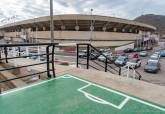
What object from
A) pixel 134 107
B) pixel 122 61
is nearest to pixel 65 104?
pixel 134 107

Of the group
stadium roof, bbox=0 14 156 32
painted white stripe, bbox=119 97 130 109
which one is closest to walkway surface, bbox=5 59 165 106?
painted white stripe, bbox=119 97 130 109

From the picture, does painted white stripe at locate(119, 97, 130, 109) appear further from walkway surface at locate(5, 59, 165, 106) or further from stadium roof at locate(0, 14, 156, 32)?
stadium roof at locate(0, 14, 156, 32)

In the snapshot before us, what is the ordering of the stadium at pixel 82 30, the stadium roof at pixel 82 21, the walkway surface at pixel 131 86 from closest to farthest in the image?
1. the walkway surface at pixel 131 86
2. the stadium roof at pixel 82 21
3. the stadium at pixel 82 30

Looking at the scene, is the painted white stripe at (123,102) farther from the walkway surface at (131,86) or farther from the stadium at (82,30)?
the stadium at (82,30)

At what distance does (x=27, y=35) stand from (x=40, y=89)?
5048cm

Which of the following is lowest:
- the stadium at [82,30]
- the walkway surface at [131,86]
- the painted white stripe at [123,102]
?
the painted white stripe at [123,102]

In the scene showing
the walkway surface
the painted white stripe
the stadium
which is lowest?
the painted white stripe

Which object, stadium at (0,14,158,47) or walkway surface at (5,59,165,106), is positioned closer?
walkway surface at (5,59,165,106)

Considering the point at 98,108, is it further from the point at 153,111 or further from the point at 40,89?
the point at 40,89

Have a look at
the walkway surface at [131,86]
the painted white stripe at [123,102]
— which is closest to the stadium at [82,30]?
the walkway surface at [131,86]

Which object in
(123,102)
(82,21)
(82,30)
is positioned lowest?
(123,102)

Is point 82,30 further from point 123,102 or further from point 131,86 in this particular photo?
point 123,102

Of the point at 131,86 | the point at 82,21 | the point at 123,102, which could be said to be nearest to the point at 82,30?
the point at 82,21

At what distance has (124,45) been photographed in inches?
2067
